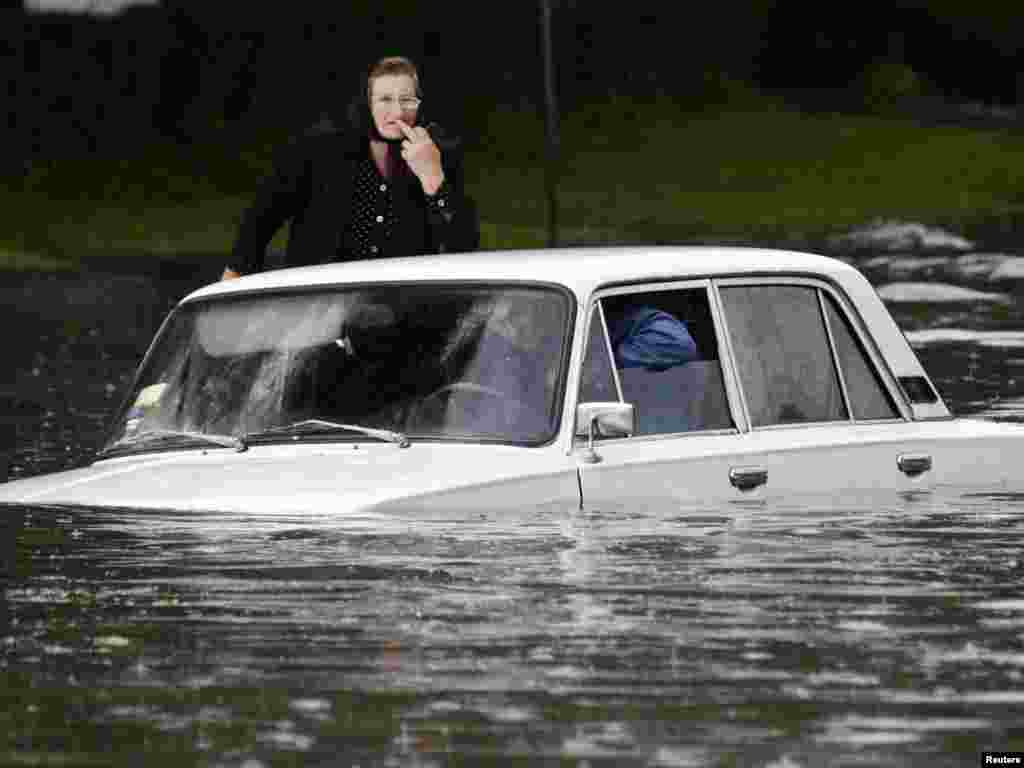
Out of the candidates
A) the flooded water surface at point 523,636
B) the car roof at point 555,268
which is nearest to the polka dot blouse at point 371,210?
the car roof at point 555,268

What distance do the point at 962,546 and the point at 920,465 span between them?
0.48 metres

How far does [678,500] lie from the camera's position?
36.6 ft

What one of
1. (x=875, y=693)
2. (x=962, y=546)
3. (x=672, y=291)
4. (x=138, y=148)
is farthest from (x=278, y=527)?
(x=138, y=148)

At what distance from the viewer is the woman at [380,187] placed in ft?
42.7

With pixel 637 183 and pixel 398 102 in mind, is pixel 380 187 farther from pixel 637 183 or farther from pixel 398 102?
pixel 637 183

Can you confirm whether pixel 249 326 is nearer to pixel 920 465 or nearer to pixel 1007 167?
pixel 920 465

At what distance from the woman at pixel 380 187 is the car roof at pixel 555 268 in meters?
1.13

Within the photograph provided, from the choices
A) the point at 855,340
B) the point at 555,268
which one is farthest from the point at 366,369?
the point at 855,340

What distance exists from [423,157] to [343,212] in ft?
1.30

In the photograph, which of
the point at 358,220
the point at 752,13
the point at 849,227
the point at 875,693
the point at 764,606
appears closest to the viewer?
the point at 875,693

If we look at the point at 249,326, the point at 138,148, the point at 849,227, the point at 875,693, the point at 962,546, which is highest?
the point at 138,148

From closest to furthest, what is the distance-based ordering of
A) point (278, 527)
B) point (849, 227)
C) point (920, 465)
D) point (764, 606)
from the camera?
point (764, 606) → point (278, 527) → point (920, 465) → point (849, 227)

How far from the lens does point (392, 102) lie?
A: 1297 cm

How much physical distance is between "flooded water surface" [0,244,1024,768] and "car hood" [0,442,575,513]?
0.09 meters
